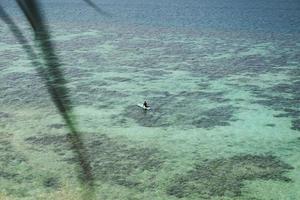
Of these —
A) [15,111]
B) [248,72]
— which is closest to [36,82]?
[15,111]

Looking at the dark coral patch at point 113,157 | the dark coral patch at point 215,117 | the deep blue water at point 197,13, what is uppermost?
the dark coral patch at point 113,157

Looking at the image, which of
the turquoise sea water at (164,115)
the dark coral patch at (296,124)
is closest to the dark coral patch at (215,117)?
the turquoise sea water at (164,115)

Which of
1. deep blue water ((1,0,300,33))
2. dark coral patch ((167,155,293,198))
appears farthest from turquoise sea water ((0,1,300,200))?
deep blue water ((1,0,300,33))

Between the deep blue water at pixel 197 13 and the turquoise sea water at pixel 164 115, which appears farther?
the deep blue water at pixel 197 13

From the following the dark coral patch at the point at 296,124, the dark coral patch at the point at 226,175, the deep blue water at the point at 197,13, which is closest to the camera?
the dark coral patch at the point at 226,175

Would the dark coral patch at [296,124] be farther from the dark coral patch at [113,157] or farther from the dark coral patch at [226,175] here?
the dark coral patch at [113,157]

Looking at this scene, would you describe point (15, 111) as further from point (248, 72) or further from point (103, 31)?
point (103, 31)
